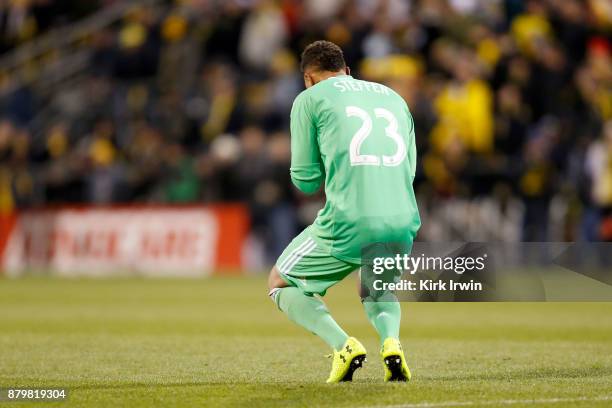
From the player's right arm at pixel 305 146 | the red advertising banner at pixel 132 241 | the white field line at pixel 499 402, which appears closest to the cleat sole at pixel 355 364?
the white field line at pixel 499 402

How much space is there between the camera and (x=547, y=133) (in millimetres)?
19344

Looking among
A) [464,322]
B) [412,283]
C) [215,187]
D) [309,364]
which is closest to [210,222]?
[215,187]

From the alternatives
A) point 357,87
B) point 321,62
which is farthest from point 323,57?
point 357,87

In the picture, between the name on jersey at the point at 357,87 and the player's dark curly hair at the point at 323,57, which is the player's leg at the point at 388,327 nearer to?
the name on jersey at the point at 357,87

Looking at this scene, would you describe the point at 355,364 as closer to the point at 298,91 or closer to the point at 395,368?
the point at 395,368

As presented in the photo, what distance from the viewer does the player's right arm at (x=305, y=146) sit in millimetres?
7336

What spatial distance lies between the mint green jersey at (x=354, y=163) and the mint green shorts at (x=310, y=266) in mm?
76

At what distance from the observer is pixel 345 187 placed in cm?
725

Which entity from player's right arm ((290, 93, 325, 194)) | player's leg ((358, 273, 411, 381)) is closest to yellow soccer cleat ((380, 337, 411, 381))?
player's leg ((358, 273, 411, 381))

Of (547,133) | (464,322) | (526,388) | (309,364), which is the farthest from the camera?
(547,133)

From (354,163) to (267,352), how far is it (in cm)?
309

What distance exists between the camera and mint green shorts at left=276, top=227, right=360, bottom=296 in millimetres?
7395

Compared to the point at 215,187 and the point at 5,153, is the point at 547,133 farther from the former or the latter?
the point at 5,153

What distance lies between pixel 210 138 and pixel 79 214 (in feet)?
9.02
